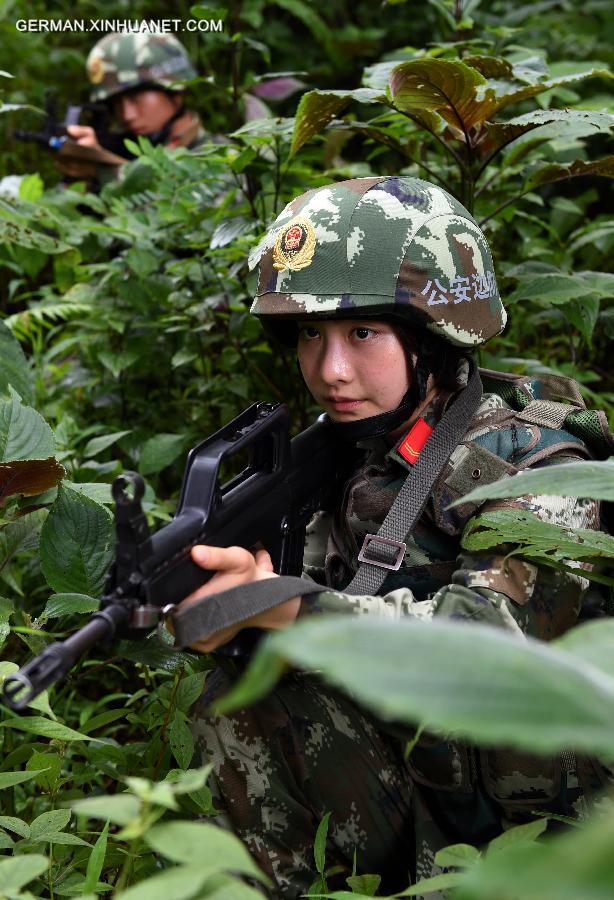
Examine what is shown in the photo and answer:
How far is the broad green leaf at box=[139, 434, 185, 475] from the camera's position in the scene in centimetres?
276

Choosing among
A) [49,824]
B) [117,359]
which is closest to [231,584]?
[49,824]

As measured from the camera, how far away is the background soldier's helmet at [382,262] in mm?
1883

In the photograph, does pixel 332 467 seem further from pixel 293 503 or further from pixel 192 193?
pixel 192 193

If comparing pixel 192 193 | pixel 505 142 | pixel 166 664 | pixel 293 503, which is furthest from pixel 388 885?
pixel 192 193

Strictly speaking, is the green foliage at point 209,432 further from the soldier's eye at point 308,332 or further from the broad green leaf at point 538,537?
Answer: the soldier's eye at point 308,332

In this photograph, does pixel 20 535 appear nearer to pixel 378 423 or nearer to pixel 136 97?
pixel 378 423

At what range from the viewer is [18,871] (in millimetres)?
1119

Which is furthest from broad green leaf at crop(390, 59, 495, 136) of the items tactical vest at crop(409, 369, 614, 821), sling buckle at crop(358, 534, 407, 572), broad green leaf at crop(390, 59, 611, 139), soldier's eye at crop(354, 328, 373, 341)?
sling buckle at crop(358, 534, 407, 572)

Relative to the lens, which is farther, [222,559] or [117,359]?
[117,359]

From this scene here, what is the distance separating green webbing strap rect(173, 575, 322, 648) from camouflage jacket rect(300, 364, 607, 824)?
112mm

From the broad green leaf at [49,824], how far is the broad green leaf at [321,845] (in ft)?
1.57

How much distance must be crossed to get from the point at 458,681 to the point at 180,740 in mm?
1344

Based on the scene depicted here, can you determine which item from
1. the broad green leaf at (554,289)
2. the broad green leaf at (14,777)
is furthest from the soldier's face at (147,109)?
the broad green leaf at (14,777)

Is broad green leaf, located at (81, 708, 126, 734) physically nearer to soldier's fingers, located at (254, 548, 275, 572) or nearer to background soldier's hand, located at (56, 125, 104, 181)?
soldier's fingers, located at (254, 548, 275, 572)
